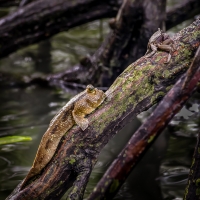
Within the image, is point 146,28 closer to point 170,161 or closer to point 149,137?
point 170,161

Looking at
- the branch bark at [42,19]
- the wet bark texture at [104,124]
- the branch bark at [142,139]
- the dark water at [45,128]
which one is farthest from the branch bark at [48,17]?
the branch bark at [142,139]

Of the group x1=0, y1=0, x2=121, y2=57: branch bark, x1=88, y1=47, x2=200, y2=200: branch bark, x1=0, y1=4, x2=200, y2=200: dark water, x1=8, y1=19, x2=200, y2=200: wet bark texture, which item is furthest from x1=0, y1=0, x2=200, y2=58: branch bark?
x1=88, y1=47, x2=200, y2=200: branch bark

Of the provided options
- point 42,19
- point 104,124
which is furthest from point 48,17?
point 104,124

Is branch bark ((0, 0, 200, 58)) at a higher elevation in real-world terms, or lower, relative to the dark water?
higher

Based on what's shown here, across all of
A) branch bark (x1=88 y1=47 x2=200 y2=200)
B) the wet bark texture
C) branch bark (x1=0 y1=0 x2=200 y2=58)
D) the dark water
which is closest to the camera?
branch bark (x1=88 y1=47 x2=200 y2=200)

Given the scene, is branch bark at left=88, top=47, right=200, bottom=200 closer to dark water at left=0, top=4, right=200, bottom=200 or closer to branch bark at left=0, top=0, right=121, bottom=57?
dark water at left=0, top=4, right=200, bottom=200

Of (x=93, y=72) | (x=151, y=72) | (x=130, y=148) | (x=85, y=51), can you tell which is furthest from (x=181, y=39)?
(x=85, y=51)

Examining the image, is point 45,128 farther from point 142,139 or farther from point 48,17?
point 142,139
